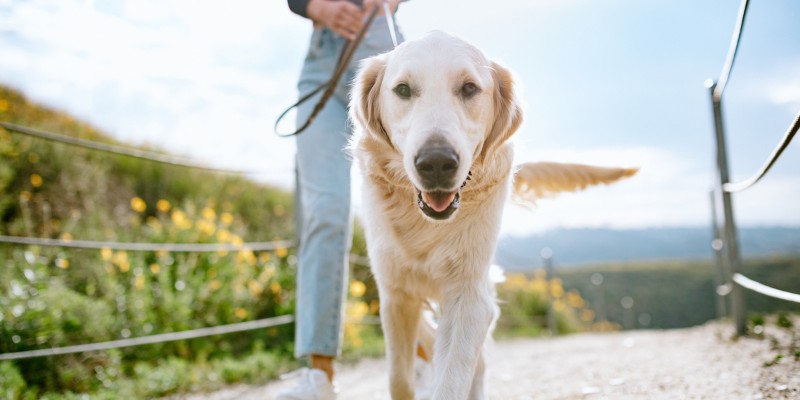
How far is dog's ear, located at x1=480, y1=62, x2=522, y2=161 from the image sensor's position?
202cm

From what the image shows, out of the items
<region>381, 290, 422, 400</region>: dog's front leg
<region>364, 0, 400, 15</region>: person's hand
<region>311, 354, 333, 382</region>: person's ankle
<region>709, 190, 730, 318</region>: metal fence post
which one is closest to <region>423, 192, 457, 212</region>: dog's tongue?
<region>381, 290, 422, 400</region>: dog's front leg

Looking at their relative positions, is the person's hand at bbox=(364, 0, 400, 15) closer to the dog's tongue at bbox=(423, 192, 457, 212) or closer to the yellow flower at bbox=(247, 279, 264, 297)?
the dog's tongue at bbox=(423, 192, 457, 212)

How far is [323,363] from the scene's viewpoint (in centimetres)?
261

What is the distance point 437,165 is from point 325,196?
1053mm

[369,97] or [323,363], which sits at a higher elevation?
[369,97]

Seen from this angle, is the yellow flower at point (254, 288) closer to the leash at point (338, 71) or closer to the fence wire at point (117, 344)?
the fence wire at point (117, 344)

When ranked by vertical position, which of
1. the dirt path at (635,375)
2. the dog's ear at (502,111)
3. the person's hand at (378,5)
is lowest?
the dirt path at (635,375)

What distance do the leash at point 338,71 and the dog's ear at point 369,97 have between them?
34 centimetres

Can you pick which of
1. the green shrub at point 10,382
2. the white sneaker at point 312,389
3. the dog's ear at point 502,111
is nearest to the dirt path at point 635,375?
the white sneaker at point 312,389

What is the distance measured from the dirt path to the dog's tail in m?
0.80

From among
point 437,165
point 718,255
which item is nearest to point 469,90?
point 437,165

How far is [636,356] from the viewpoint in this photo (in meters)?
4.32

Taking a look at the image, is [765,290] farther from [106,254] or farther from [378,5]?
[106,254]

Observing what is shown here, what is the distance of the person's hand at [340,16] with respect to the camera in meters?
2.51
